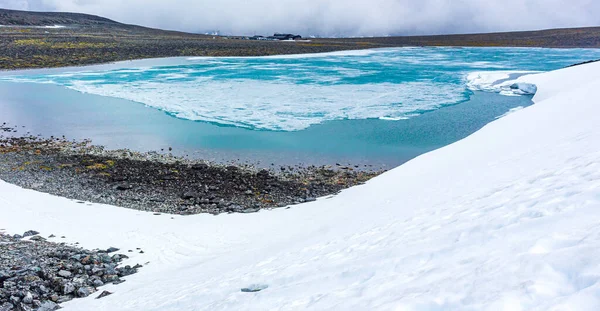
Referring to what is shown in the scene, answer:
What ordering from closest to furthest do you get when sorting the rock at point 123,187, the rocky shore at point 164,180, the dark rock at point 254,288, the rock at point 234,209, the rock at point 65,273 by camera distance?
the dark rock at point 254,288 < the rock at point 65,273 < the rock at point 234,209 < the rocky shore at point 164,180 < the rock at point 123,187

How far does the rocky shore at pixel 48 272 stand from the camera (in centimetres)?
564

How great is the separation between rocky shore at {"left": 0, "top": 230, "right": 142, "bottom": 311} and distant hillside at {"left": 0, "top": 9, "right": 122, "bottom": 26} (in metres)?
106

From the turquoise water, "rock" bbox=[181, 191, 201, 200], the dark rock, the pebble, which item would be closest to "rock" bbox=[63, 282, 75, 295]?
the dark rock

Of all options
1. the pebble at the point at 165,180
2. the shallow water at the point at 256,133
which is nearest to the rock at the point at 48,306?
the pebble at the point at 165,180

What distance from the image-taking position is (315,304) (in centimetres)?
362

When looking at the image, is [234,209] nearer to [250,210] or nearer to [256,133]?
[250,210]

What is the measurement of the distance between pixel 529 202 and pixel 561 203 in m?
0.43

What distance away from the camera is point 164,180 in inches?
446

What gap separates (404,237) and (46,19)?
122 m

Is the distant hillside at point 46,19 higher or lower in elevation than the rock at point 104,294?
higher

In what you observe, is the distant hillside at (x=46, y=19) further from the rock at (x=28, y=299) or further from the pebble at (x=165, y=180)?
the rock at (x=28, y=299)

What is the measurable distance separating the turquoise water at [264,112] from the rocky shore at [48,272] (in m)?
6.50

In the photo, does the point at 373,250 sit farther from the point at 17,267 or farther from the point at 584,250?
the point at 17,267

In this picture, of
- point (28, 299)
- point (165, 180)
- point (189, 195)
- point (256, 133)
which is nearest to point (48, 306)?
point (28, 299)
